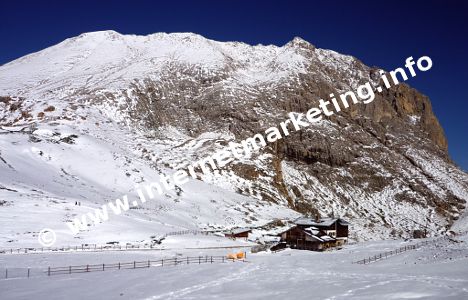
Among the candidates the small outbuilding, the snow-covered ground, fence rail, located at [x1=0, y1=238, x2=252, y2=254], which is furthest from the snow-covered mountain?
the snow-covered ground

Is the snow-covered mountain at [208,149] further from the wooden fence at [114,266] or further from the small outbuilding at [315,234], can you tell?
the small outbuilding at [315,234]

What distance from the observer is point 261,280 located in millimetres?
32125

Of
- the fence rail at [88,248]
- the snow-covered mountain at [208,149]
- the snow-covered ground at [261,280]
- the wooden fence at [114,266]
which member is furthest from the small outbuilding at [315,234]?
the fence rail at [88,248]

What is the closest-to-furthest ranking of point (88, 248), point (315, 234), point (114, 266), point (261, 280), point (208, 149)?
point (261, 280)
point (114, 266)
point (88, 248)
point (315, 234)
point (208, 149)

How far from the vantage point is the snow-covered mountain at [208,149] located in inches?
3044

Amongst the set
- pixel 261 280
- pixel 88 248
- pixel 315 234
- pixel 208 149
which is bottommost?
pixel 261 280

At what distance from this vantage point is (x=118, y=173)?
3676 inches

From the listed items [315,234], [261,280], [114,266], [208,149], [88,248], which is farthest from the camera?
[208,149]

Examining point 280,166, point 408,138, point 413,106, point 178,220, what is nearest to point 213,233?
point 178,220

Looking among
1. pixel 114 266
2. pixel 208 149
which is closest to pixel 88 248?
pixel 114 266

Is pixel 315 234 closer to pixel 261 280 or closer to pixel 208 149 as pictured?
pixel 261 280

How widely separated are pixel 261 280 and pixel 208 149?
299 feet

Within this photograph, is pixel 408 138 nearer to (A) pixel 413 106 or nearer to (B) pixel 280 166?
(A) pixel 413 106

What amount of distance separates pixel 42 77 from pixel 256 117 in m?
102
